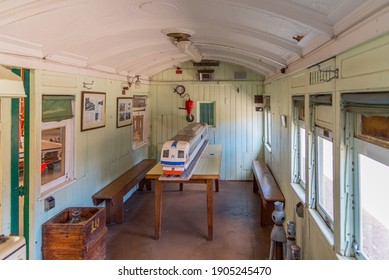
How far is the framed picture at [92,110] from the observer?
4504mm

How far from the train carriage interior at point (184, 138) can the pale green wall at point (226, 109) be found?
3.35 ft

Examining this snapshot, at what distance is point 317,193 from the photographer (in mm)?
3141

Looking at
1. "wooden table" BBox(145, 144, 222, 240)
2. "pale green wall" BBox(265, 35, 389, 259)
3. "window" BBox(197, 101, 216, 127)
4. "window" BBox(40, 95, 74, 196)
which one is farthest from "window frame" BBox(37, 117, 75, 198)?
"window" BBox(197, 101, 216, 127)

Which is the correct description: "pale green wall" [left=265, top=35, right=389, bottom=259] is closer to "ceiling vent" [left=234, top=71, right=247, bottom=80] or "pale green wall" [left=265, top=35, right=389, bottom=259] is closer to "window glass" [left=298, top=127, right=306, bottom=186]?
"window glass" [left=298, top=127, right=306, bottom=186]

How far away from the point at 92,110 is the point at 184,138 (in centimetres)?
142

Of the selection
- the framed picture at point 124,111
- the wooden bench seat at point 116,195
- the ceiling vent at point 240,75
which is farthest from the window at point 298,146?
the ceiling vent at point 240,75

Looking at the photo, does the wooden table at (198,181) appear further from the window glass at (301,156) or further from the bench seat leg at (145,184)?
the bench seat leg at (145,184)

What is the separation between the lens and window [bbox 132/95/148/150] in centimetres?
732

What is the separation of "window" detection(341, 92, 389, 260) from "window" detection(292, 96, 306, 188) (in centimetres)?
168

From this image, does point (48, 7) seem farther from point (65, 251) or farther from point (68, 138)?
point (65, 251)

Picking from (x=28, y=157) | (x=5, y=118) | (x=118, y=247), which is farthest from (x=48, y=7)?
(x=118, y=247)

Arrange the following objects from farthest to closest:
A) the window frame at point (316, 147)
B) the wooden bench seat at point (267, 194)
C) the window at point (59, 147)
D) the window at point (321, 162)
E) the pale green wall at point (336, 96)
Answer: the wooden bench seat at point (267, 194), the window at point (59, 147), the window at point (321, 162), the window frame at point (316, 147), the pale green wall at point (336, 96)

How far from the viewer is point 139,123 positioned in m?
7.76

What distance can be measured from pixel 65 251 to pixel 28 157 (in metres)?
1.08
